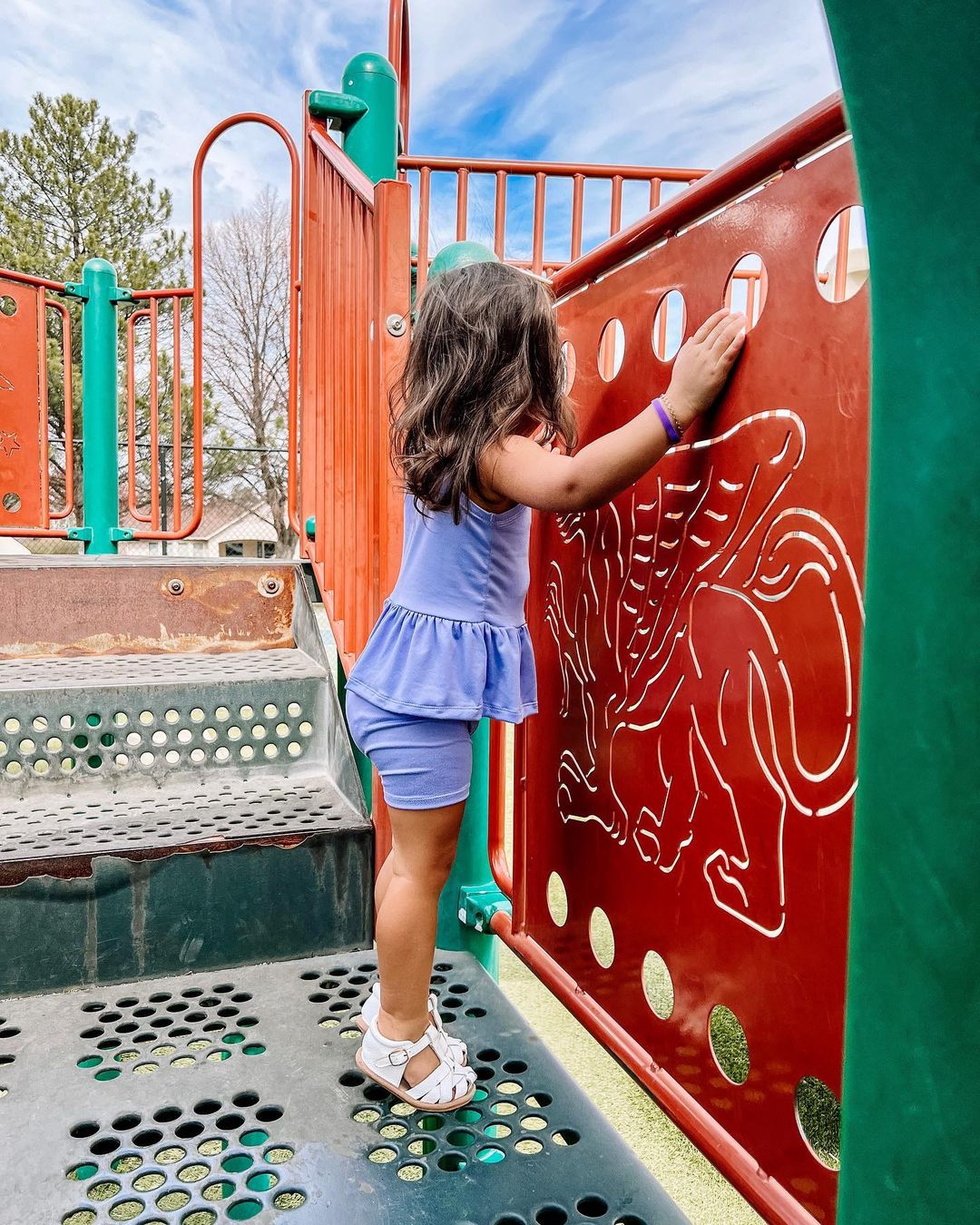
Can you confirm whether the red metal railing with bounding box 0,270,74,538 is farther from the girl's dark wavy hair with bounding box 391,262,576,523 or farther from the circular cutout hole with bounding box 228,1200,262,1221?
the circular cutout hole with bounding box 228,1200,262,1221

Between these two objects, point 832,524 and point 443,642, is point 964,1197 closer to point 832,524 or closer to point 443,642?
point 832,524

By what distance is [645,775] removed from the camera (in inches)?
42.6

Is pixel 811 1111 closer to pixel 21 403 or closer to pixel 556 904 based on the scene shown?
pixel 556 904

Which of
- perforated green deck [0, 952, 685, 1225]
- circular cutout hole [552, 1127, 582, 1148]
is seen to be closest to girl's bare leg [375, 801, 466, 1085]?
perforated green deck [0, 952, 685, 1225]

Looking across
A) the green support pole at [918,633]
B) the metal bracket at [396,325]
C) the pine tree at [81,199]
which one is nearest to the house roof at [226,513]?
the pine tree at [81,199]

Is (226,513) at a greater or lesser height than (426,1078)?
greater

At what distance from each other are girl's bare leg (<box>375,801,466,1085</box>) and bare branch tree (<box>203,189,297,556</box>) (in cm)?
1915

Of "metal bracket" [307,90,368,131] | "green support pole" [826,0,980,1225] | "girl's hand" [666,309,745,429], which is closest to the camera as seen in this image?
"green support pole" [826,0,980,1225]

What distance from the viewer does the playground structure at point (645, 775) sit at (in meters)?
0.30

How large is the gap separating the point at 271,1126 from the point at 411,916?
0.29 m

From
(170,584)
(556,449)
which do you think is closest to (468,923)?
(556,449)

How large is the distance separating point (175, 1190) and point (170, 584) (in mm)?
1783

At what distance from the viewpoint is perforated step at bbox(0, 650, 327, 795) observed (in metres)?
1.85

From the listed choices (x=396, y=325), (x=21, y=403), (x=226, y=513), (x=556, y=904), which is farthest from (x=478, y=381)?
(x=226, y=513)
